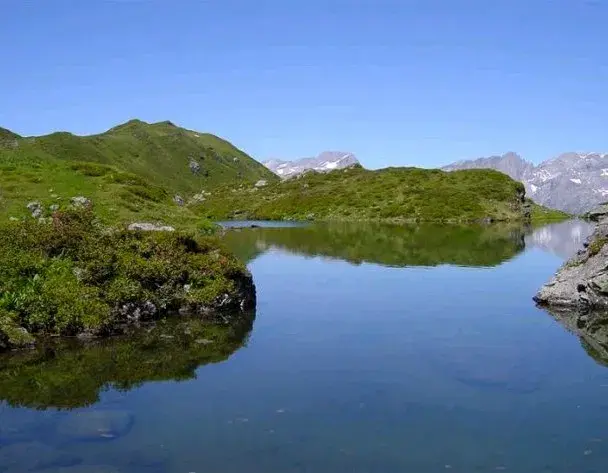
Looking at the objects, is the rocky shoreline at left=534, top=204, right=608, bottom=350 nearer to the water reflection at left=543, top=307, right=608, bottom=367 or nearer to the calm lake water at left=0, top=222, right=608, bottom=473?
the water reflection at left=543, top=307, right=608, bottom=367

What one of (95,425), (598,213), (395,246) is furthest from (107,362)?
(395,246)

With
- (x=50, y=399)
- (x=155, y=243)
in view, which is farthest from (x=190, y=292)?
(x=50, y=399)

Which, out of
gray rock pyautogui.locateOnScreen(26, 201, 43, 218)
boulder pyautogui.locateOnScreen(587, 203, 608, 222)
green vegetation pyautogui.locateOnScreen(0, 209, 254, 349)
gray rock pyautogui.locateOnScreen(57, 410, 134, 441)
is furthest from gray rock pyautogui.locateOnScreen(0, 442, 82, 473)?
boulder pyautogui.locateOnScreen(587, 203, 608, 222)

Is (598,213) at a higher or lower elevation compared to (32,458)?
higher

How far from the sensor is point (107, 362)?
1120 inches

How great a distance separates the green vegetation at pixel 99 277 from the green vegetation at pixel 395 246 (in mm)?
30536

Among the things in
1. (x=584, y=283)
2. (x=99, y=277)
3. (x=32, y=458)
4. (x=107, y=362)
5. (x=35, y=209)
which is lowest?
(x=32, y=458)

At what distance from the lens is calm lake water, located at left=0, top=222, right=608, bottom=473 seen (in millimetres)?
18422

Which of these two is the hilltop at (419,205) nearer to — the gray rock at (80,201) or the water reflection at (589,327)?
the gray rock at (80,201)

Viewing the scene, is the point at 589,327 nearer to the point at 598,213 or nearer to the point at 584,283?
the point at 584,283

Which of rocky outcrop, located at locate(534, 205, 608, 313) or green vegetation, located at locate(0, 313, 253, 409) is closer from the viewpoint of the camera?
green vegetation, located at locate(0, 313, 253, 409)

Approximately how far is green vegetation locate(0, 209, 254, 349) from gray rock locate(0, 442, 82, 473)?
1250 cm

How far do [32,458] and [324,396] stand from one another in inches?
414

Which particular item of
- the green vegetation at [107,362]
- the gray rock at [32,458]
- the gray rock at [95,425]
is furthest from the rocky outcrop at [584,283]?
the gray rock at [32,458]
